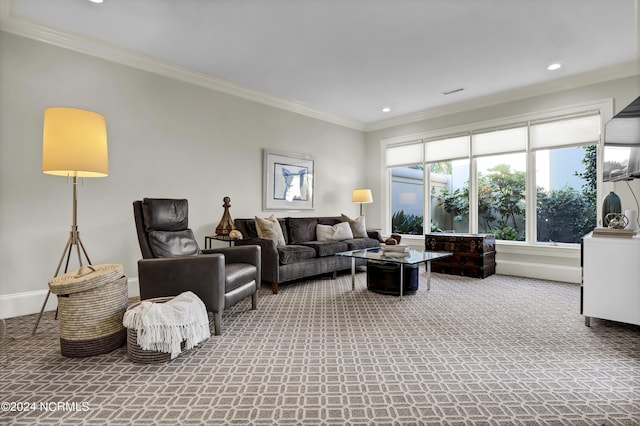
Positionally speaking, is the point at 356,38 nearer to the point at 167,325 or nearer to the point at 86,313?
the point at 167,325

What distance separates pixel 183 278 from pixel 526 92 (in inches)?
205

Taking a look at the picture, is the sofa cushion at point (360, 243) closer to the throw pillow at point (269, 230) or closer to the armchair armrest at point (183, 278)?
the throw pillow at point (269, 230)

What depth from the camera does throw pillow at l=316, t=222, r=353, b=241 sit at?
502 cm

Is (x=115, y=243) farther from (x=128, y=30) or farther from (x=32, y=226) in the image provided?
(x=128, y=30)

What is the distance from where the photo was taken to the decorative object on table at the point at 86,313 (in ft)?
6.93

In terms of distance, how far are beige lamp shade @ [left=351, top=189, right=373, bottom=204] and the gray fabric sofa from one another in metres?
0.76

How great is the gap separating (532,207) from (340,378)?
4380 mm

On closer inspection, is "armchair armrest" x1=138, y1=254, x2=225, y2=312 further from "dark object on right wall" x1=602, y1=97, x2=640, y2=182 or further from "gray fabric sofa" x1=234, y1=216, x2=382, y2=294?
"dark object on right wall" x1=602, y1=97, x2=640, y2=182

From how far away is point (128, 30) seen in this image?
3201 mm

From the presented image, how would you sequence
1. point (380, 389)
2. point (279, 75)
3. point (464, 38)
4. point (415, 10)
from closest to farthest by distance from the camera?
point (380, 389)
point (415, 10)
point (464, 38)
point (279, 75)

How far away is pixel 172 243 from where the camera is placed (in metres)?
2.96

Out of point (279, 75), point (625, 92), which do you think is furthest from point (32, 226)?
point (625, 92)

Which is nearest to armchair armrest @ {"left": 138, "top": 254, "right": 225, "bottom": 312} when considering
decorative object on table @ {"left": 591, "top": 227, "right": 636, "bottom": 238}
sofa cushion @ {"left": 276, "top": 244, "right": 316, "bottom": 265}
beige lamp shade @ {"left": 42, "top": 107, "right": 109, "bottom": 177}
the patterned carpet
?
the patterned carpet

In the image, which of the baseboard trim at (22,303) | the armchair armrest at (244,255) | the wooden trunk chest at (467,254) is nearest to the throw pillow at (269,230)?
the armchair armrest at (244,255)
